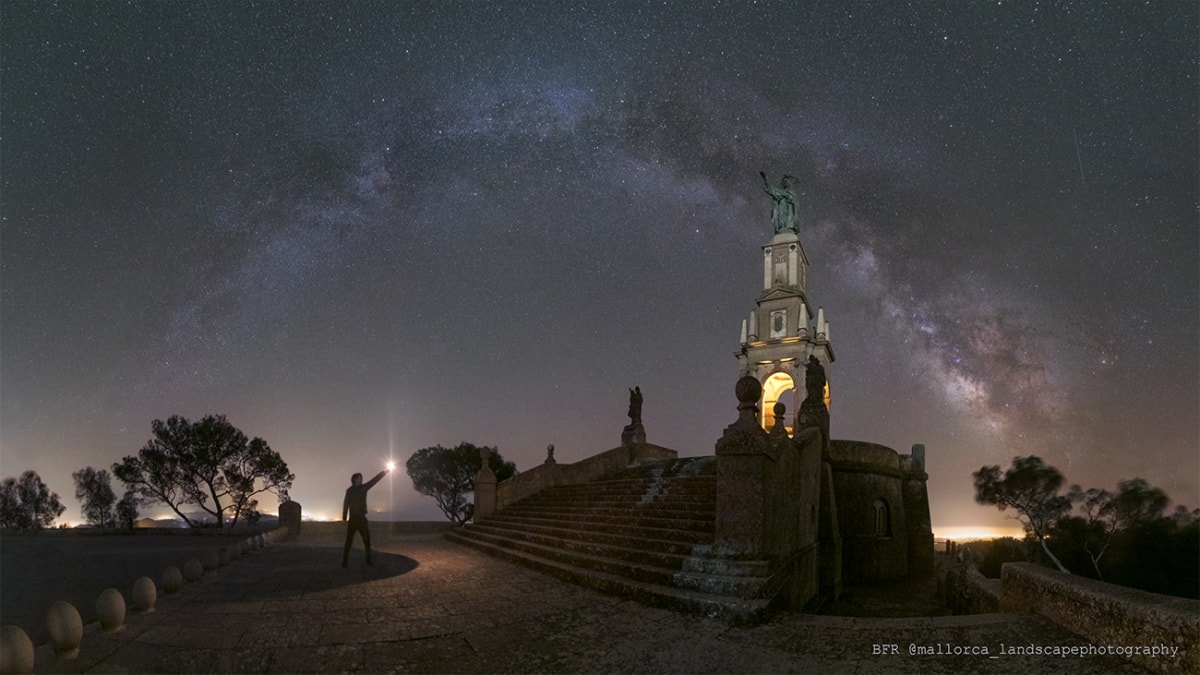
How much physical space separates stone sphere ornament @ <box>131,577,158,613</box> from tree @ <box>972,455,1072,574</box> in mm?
36790

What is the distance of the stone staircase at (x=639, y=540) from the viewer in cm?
750

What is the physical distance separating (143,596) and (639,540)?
7.14 m

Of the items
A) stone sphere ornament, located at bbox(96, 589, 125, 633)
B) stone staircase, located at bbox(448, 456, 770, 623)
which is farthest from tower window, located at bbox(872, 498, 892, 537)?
stone sphere ornament, located at bbox(96, 589, 125, 633)

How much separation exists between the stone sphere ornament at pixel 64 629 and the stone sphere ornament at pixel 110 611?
2.74ft

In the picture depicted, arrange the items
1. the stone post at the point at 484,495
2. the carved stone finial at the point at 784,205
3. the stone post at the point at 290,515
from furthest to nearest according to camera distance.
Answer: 1. the carved stone finial at the point at 784,205
2. the stone post at the point at 290,515
3. the stone post at the point at 484,495

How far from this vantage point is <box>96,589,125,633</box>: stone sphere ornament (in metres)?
5.89

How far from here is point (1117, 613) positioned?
482cm

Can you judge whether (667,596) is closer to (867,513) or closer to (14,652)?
(14,652)

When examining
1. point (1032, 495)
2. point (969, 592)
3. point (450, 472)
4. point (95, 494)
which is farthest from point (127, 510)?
point (1032, 495)

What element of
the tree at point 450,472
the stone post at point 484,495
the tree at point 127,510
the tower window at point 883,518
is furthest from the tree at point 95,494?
the tower window at point 883,518

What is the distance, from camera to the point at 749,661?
5395 millimetres

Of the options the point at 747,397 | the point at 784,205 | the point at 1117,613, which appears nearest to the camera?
the point at 1117,613

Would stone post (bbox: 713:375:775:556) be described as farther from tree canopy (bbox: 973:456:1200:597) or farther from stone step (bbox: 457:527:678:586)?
tree canopy (bbox: 973:456:1200:597)

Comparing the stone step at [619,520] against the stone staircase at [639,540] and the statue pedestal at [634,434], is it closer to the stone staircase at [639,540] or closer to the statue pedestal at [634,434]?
the stone staircase at [639,540]
